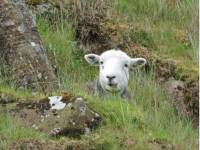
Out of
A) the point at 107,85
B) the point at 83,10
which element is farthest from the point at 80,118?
the point at 83,10

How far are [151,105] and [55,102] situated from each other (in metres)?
2.45

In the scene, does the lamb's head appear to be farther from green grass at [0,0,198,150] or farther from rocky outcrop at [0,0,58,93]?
rocky outcrop at [0,0,58,93]

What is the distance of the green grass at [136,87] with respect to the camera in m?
9.26

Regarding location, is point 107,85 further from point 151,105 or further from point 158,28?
point 158,28

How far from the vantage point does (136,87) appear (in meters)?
12.1

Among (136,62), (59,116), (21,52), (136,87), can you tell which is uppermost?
(21,52)

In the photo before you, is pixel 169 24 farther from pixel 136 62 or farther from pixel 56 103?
pixel 56 103

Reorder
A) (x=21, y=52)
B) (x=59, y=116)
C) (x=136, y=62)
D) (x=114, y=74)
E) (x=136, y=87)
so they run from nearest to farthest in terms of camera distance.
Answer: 1. (x=59, y=116)
2. (x=114, y=74)
3. (x=21, y=52)
4. (x=136, y=62)
5. (x=136, y=87)

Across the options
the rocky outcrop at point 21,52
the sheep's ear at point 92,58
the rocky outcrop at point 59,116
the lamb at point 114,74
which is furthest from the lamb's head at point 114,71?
the rocky outcrop at point 59,116

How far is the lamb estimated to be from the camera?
10.8 meters

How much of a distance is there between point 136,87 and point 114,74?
142cm

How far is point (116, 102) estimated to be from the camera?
10117mm

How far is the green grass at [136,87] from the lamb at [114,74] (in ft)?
0.76

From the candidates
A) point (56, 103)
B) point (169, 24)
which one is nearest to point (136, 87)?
point (56, 103)
